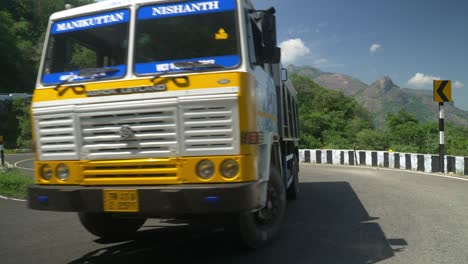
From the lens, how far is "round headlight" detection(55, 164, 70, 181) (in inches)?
175

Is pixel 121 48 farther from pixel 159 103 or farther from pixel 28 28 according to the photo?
pixel 28 28

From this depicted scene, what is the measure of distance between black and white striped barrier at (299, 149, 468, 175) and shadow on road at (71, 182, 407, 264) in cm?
882

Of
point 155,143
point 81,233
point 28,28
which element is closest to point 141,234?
point 81,233

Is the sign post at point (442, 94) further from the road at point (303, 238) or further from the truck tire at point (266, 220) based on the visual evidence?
the truck tire at point (266, 220)

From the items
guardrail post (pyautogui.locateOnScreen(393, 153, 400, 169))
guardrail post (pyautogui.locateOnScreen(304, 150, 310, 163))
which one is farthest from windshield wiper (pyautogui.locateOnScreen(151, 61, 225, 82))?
guardrail post (pyautogui.locateOnScreen(304, 150, 310, 163))

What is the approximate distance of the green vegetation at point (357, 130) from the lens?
25609mm

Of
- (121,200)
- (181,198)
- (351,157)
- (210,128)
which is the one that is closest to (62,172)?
(121,200)

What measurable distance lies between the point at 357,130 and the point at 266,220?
3953 centimetres

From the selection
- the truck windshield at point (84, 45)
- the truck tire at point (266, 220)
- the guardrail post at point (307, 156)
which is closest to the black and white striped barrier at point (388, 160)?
the guardrail post at point (307, 156)

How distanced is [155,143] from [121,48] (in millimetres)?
1186

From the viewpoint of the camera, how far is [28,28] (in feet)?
233

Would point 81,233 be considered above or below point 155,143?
below

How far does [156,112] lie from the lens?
164 inches

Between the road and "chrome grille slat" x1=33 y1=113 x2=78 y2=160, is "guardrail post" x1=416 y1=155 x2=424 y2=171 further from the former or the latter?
"chrome grille slat" x1=33 y1=113 x2=78 y2=160
